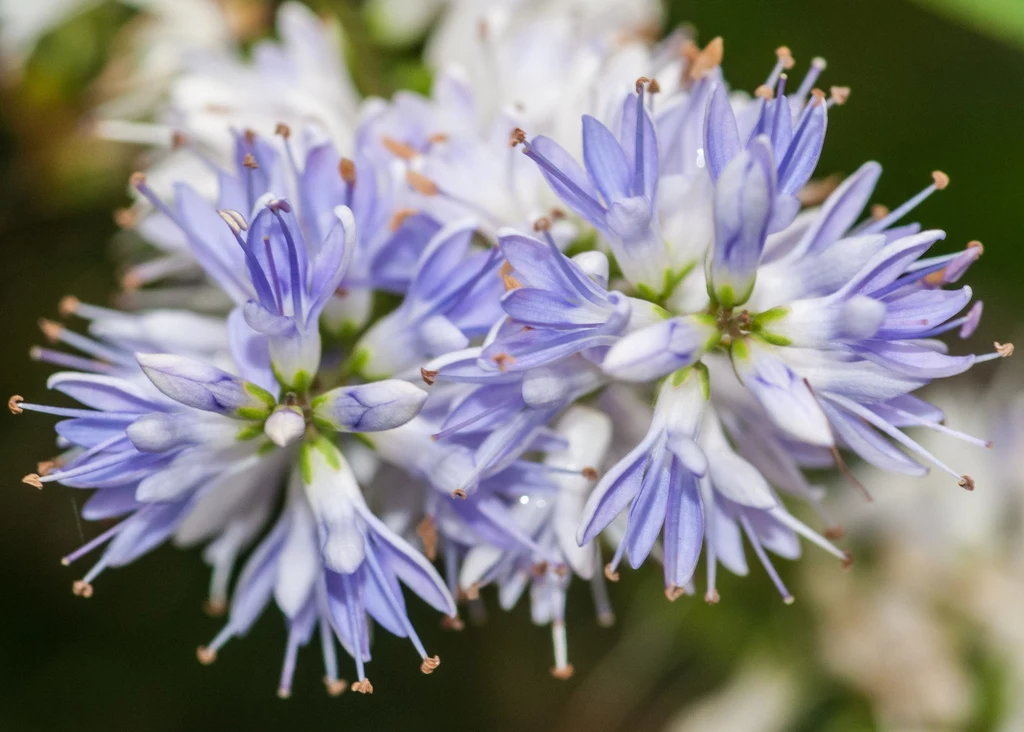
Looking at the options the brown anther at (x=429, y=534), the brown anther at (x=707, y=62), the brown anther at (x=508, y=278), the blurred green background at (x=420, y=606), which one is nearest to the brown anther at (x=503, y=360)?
the brown anther at (x=508, y=278)

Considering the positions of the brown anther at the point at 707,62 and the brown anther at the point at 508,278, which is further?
the brown anther at the point at 707,62

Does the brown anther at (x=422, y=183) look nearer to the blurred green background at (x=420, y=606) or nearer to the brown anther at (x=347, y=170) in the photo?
the brown anther at (x=347, y=170)

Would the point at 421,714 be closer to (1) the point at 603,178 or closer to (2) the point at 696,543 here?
(2) the point at 696,543

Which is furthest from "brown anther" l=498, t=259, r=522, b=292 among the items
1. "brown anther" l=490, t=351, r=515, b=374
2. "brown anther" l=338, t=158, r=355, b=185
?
"brown anther" l=338, t=158, r=355, b=185

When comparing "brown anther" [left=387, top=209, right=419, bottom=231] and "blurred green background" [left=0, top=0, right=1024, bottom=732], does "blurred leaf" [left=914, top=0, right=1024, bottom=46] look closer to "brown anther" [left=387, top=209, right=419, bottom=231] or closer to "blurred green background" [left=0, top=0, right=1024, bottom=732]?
"blurred green background" [left=0, top=0, right=1024, bottom=732]

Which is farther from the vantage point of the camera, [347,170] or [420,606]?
[420,606]

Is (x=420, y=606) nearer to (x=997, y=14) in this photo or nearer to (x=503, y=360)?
(x=503, y=360)

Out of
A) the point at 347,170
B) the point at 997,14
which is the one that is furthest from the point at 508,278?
the point at 997,14
